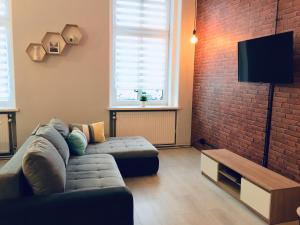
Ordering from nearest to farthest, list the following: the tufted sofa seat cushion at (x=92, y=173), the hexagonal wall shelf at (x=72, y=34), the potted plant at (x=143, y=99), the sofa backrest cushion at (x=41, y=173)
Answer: the sofa backrest cushion at (x=41, y=173), the tufted sofa seat cushion at (x=92, y=173), the hexagonal wall shelf at (x=72, y=34), the potted plant at (x=143, y=99)

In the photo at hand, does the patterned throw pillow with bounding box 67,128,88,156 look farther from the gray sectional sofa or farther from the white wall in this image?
the white wall

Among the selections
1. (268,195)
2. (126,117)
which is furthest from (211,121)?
(268,195)

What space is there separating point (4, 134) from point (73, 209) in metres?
2.80

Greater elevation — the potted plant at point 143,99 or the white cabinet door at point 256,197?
the potted plant at point 143,99

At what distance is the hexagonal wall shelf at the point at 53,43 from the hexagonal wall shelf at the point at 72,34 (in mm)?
83

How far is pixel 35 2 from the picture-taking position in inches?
159

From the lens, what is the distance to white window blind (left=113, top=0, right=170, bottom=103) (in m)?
4.63

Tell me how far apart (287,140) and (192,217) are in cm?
131

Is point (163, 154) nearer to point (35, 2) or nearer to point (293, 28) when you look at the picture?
point (293, 28)

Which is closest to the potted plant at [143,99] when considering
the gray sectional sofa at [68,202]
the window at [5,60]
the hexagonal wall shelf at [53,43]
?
the hexagonal wall shelf at [53,43]

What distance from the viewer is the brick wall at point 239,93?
2818 millimetres

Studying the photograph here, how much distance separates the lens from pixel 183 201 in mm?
2877

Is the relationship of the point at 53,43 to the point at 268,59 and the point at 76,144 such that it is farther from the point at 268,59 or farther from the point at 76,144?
the point at 268,59

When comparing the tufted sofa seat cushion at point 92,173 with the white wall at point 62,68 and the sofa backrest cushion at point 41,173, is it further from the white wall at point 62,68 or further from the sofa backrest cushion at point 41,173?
the white wall at point 62,68
